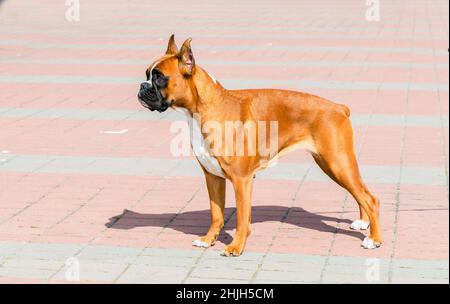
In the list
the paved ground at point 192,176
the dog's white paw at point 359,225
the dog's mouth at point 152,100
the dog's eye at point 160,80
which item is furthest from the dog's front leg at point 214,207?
the dog's white paw at point 359,225

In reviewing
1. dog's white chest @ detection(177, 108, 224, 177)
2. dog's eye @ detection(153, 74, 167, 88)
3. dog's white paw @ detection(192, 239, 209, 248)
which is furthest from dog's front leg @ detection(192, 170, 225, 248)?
dog's eye @ detection(153, 74, 167, 88)

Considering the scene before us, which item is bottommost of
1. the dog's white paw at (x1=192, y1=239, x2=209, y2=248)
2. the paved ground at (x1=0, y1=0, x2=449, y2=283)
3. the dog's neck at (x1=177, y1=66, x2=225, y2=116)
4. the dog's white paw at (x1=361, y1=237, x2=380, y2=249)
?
the paved ground at (x1=0, y1=0, x2=449, y2=283)

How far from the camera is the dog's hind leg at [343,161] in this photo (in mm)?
6867

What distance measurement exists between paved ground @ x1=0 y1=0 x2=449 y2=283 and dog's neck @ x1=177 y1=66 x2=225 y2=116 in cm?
110

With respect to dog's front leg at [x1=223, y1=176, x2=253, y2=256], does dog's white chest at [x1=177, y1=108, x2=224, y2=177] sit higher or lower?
higher

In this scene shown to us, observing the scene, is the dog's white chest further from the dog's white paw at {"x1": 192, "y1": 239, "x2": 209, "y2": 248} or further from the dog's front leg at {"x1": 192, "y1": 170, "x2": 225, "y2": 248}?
the dog's white paw at {"x1": 192, "y1": 239, "x2": 209, "y2": 248}

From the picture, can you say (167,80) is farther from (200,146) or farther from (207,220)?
(207,220)

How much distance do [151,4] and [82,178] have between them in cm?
2570

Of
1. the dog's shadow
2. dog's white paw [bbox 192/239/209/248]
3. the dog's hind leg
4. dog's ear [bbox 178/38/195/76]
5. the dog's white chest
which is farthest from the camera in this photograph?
the dog's shadow

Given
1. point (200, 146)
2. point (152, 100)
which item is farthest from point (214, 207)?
point (152, 100)

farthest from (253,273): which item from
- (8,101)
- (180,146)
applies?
(8,101)

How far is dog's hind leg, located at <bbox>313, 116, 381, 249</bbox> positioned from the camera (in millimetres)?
6867

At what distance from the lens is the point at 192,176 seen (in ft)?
30.7

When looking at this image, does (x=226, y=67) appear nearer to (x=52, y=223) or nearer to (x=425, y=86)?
(x=425, y=86)
